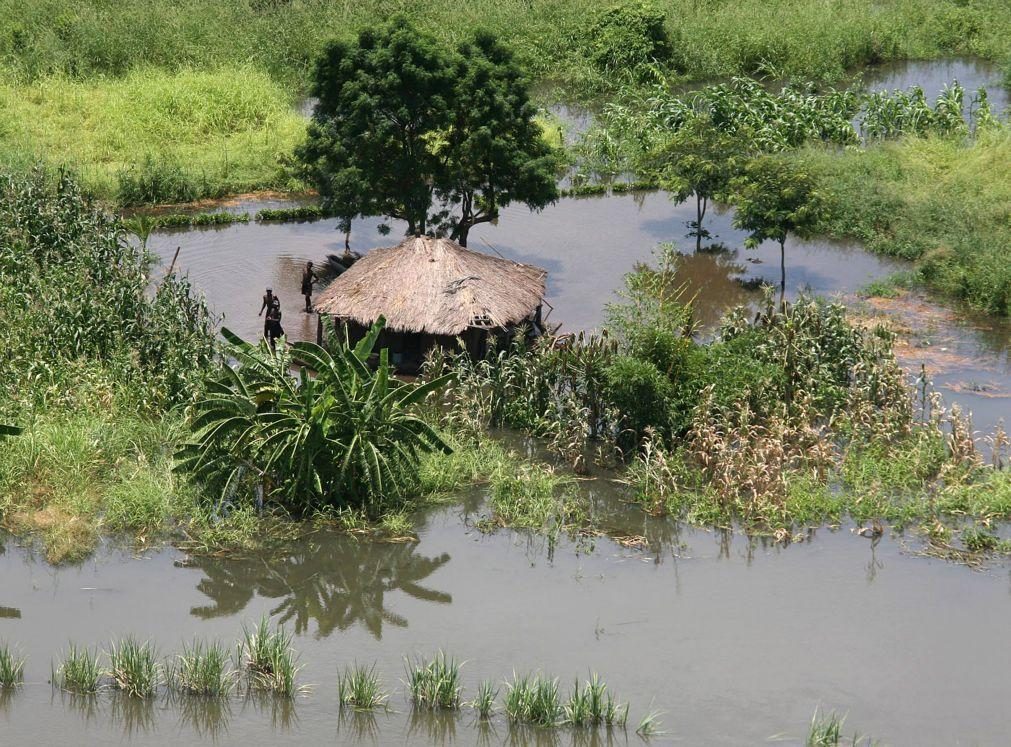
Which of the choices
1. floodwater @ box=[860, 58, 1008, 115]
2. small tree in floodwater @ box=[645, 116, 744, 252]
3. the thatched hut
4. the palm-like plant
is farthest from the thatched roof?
floodwater @ box=[860, 58, 1008, 115]

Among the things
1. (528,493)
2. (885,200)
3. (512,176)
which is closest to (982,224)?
(885,200)

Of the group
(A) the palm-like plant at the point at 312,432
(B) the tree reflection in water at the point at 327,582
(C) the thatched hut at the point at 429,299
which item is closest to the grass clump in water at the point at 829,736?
(B) the tree reflection in water at the point at 327,582

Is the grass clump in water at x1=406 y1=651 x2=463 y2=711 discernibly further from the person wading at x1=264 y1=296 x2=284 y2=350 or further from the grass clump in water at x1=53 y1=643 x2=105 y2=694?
the person wading at x1=264 y1=296 x2=284 y2=350

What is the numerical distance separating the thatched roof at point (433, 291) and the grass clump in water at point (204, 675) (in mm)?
6293

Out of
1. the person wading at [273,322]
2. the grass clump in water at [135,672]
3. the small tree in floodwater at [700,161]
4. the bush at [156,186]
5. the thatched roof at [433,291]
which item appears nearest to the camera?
the grass clump in water at [135,672]

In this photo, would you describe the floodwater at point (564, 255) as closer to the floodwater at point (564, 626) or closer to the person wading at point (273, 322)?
the person wading at point (273, 322)

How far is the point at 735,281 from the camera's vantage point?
68.6 ft

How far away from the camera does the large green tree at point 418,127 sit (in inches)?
744

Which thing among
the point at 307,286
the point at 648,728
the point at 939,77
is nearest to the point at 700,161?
the point at 307,286

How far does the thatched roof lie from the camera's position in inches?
663

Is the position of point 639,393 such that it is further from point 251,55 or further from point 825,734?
point 251,55

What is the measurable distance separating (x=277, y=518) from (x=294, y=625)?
1.71 meters

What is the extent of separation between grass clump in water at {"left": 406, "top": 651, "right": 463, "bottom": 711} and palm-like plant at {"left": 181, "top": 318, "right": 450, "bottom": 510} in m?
2.91

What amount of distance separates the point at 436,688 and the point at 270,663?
1401 millimetres
